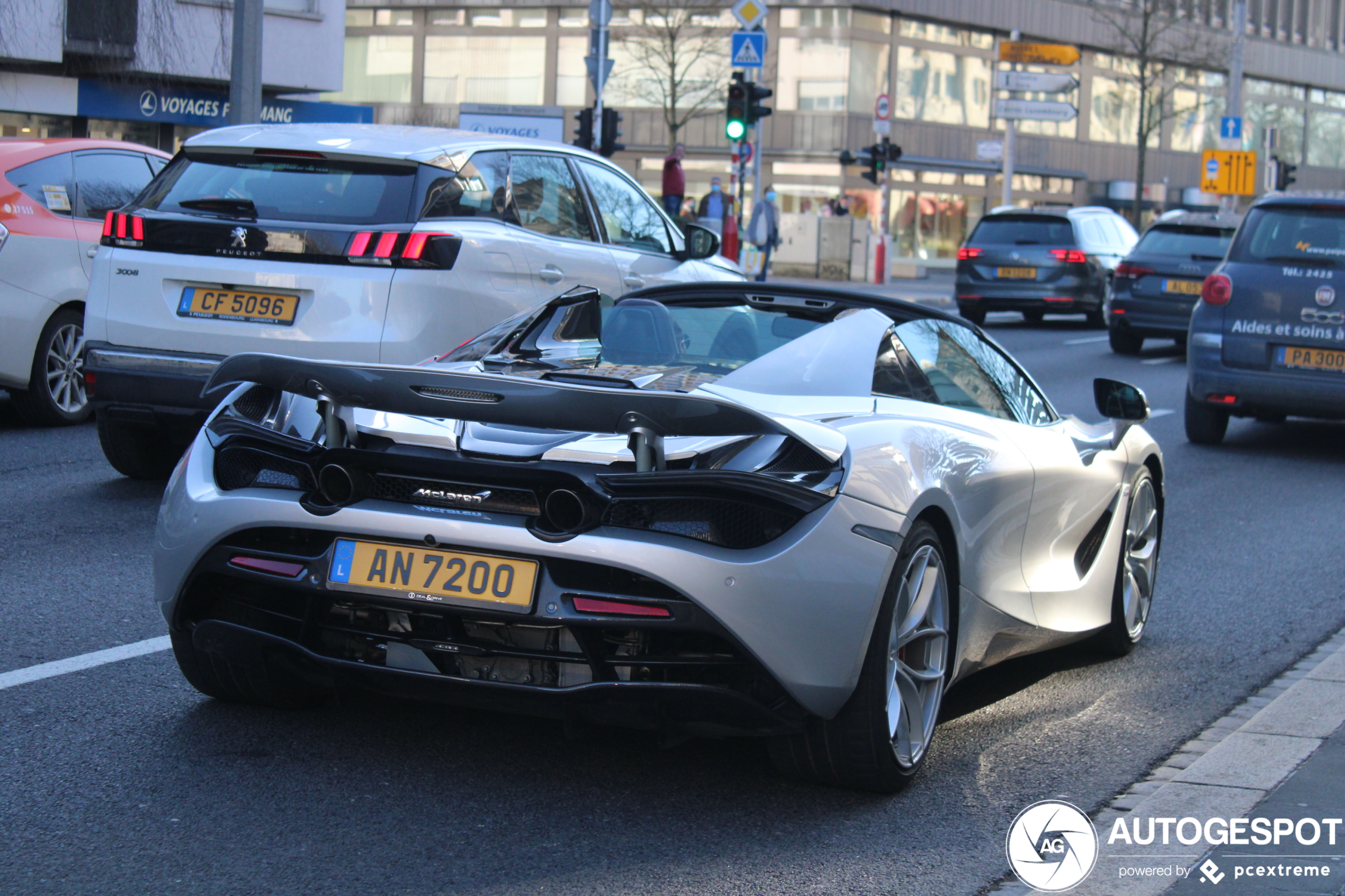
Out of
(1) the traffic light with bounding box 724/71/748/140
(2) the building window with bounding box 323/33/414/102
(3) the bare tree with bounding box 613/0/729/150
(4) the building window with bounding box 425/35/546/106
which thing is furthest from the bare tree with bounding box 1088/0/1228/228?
(1) the traffic light with bounding box 724/71/748/140

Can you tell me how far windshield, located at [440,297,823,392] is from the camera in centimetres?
451

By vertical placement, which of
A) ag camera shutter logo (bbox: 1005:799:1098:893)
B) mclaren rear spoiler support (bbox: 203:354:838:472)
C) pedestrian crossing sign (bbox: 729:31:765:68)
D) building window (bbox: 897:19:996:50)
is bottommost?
ag camera shutter logo (bbox: 1005:799:1098:893)

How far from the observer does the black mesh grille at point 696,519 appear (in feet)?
11.4

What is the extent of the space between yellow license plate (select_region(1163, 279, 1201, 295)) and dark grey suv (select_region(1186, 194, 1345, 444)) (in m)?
7.48

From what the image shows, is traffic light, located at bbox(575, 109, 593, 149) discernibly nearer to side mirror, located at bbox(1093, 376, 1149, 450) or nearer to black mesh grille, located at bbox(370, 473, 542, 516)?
side mirror, located at bbox(1093, 376, 1149, 450)

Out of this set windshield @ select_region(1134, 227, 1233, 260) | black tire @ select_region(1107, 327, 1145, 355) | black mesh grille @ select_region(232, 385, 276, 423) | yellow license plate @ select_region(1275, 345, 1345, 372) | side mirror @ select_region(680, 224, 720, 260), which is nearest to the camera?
black mesh grille @ select_region(232, 385, 276, 423)

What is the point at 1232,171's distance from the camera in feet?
121

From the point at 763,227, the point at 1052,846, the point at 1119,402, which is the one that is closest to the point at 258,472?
the point at 1052,846

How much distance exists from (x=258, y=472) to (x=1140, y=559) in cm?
329

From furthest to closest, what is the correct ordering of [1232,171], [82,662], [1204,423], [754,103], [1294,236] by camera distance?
[1232,171]
[754,103]
[1204,423]
[1294,236]
[82,662]

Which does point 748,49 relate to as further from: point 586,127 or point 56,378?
point 56,378

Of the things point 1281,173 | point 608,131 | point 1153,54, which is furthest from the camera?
point 1153,54

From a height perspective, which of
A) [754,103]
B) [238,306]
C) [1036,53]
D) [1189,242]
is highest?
[1036,53]

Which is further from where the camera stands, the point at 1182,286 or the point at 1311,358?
the point at 1182,286
